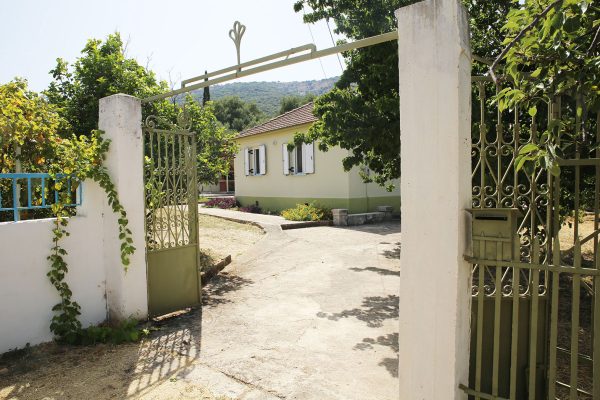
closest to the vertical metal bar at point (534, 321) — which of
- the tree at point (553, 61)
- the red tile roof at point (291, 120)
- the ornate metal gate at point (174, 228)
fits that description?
the tree at point (553, 61)

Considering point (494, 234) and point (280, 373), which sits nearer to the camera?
point (494, 234)

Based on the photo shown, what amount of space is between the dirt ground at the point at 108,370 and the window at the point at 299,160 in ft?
39.1

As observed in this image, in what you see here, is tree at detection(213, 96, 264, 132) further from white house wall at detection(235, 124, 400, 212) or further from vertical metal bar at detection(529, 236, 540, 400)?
vertical metal bar at detection(529, 236, 540, 400)

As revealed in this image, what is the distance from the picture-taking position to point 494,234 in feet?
8.54

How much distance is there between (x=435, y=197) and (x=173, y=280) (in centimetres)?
412

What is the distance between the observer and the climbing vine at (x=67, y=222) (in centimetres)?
436

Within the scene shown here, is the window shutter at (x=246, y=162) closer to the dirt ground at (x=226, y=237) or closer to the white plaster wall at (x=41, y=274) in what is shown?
the dirt ground at (x=226, y=237)

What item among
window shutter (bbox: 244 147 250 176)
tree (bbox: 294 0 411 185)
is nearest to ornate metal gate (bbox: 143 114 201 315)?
tree (bbox: 294 0 411 185)

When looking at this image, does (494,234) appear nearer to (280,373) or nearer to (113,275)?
(280,373)

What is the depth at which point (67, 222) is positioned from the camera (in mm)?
4414

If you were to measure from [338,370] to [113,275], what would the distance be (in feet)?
9.81

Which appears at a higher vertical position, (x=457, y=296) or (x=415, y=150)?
(x=415, y=150)

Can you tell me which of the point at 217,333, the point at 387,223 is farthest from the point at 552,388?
the point at 387,223

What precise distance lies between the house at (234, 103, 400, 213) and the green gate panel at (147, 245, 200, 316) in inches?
391
